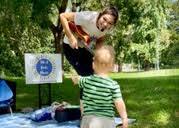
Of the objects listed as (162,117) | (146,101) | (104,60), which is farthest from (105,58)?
(146,101)

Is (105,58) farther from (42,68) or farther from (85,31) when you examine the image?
(42,68)

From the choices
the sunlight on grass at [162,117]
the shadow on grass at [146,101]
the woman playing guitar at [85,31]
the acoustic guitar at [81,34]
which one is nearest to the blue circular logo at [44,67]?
the shadow on grass at [146,101]

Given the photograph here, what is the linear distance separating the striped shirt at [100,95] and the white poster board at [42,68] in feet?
14.1

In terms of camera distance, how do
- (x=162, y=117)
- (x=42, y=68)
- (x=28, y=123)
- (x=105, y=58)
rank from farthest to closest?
(x=42, y=68) < (x=162, y=117) < (x=28, y=123) < (x=105, y=58)

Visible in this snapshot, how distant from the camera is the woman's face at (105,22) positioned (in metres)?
5.52

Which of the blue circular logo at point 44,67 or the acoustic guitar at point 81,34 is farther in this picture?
the blue circular logo at point 44,67

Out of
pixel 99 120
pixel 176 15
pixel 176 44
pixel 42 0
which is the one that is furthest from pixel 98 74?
pixel 176 15

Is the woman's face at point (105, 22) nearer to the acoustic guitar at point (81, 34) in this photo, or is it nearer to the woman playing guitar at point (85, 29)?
the woman playing guitar at point (85, 29)

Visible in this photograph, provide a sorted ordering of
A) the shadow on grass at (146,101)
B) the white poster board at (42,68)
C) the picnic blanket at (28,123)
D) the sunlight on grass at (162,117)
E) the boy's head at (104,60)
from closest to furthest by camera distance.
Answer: the boy's head at (104,60) → the picnic blanket at (28,123) → the sunlight on grass at (162,117) → the shadow on grass at (146,101) → the white poster board at (42,68)

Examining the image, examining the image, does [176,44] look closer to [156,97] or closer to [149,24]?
[149,24]

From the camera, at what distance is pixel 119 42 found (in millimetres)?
30703

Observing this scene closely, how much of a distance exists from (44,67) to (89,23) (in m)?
2.91

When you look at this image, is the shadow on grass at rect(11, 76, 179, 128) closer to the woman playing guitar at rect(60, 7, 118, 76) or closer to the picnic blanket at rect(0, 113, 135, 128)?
the picnic blanket at rect(0, 113, 135, 128)

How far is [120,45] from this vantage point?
31.3 metres
